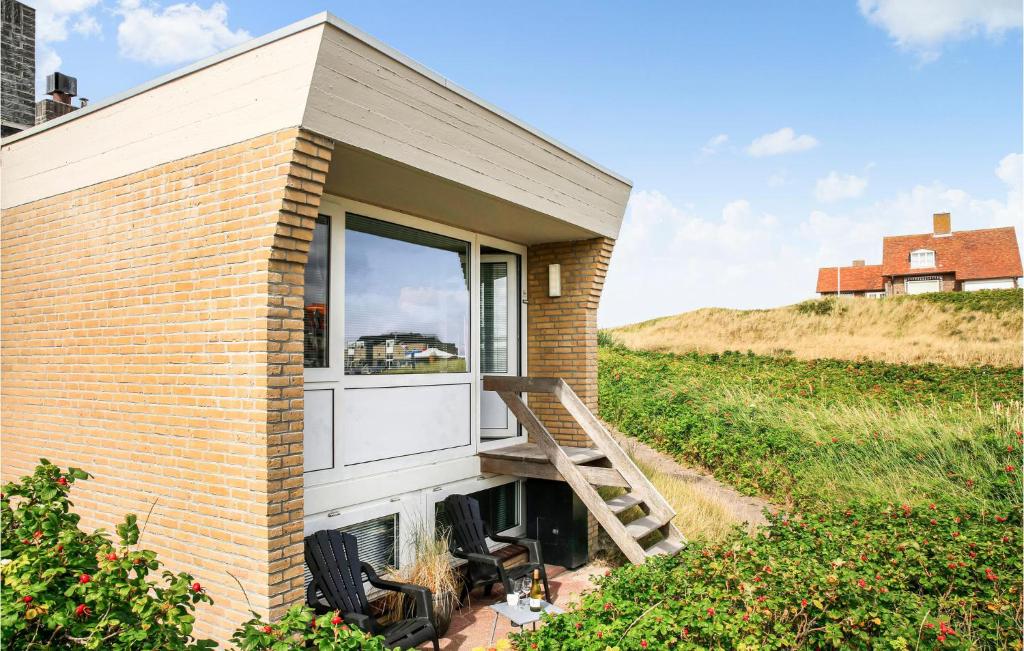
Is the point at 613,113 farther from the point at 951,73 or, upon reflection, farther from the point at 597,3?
the point at 951,73

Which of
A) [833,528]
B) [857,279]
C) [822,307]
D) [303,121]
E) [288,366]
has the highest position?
[857,279]

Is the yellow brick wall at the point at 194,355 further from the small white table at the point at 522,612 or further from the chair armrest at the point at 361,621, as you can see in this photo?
the small white table at the point at 522,612

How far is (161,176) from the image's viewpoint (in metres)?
4.72

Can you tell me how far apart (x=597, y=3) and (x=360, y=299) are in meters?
6.49

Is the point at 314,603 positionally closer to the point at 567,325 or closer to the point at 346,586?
the point at 346,586

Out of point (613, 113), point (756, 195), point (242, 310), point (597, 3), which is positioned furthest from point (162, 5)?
point (756, 195)

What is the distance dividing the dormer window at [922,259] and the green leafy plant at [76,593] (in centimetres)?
4180

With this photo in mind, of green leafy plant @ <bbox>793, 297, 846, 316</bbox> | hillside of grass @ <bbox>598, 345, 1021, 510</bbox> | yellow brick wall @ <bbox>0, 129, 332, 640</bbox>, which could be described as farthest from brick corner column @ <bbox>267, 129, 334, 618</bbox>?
green leafy plant @ <bbox>793, 297, 846, 316</bbox>

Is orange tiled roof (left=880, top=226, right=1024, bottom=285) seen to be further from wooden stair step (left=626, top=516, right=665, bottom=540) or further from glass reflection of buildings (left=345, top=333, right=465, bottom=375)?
glass reflection of buildings (left=345, top=333, right=465, bottom=375)

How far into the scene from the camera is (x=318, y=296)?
5312 millimetres

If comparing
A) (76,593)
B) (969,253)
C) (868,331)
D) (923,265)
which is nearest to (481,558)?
(76,593)

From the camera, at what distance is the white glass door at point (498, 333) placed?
758cm

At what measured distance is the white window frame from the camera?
17.6ft

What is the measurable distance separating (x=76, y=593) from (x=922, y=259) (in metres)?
42.4
